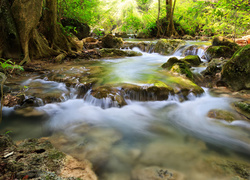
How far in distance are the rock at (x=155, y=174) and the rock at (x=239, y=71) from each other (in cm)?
427

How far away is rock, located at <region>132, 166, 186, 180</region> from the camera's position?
1983 millimetres

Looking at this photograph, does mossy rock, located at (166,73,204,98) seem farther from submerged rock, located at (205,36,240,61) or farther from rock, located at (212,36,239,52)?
rock, located at (212,36,239,52)

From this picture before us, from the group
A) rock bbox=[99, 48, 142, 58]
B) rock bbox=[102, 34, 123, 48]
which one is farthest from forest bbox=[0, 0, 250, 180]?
rock bbox=[102, 34, 123, 48]

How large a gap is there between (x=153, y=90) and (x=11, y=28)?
213 inches

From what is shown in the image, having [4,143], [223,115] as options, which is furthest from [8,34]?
[223,115]

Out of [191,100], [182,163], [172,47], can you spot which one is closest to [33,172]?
[182,163]

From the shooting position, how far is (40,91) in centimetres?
451

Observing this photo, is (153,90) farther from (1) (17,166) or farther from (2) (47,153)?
(1) (17,166)

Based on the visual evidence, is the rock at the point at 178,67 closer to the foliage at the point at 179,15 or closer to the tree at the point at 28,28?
the foliage at the point at 179,15

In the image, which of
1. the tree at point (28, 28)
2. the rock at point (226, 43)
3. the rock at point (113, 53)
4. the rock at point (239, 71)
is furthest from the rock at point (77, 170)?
the rock at point (113, 53)

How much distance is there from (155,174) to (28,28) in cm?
660

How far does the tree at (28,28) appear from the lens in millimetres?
5473

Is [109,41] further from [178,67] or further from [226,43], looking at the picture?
[226,43]

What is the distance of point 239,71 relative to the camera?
4.94m
